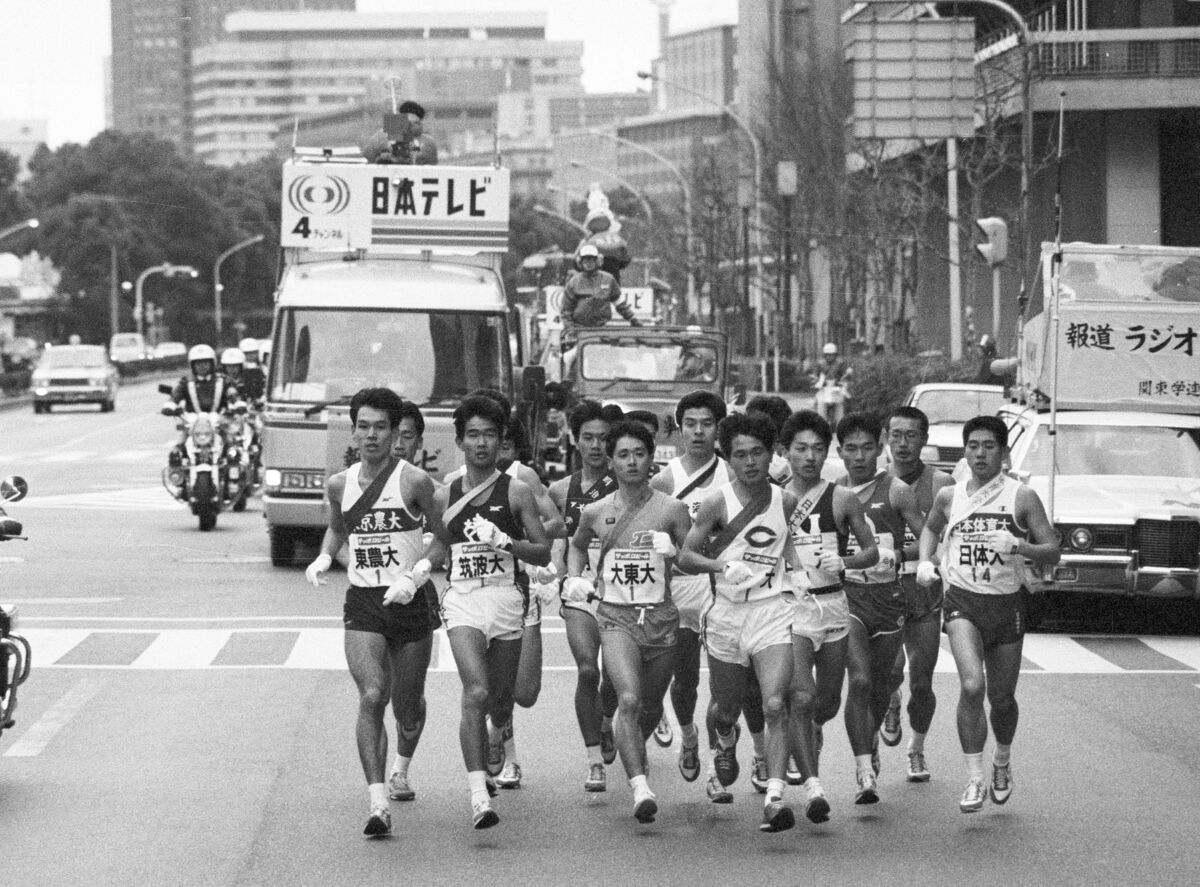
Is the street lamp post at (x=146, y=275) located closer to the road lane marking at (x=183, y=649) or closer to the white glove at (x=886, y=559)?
the road lane marking at (x=183, y=649)

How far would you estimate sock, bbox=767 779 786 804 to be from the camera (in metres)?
9.22

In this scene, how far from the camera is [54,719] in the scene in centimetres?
1267

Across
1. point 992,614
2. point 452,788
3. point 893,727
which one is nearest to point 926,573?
point 992,614

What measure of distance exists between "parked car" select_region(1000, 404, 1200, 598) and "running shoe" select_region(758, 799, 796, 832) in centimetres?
799

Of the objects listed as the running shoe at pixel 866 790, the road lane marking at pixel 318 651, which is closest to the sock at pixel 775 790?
the running shoe at pixel 866 790

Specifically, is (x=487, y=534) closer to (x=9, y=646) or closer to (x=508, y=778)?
(x=508, y=778)

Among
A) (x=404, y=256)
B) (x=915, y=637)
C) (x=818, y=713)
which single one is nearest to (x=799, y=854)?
(x=818, y=713)

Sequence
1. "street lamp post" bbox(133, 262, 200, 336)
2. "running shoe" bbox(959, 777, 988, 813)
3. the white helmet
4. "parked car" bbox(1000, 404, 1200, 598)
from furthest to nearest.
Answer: "street lamp post" bbox(133, 262, 200, 336) < the white helmet < "parked car" bbox(1000, 404, 1200, 598) < "running shoe" bbox(959, 777, 988, 813)

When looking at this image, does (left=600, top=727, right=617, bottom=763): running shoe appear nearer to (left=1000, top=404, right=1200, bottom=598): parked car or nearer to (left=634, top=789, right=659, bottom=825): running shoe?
(left=634, top=789, right=659, bottom=825): running shoe

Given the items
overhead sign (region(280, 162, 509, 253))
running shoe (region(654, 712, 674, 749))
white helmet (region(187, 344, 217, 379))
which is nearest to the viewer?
→ running shoe (region(654, 712, 674, 749))

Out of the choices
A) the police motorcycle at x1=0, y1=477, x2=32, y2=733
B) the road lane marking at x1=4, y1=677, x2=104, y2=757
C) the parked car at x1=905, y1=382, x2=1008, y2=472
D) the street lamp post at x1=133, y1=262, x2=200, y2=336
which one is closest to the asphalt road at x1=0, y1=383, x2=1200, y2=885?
the road lane marking at x1=4, y1=677, x2=104, y2=757

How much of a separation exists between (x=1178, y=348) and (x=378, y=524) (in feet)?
37.8

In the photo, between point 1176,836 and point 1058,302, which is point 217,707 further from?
point 1058,302

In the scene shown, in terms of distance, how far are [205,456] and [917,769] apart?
16.3 metres
